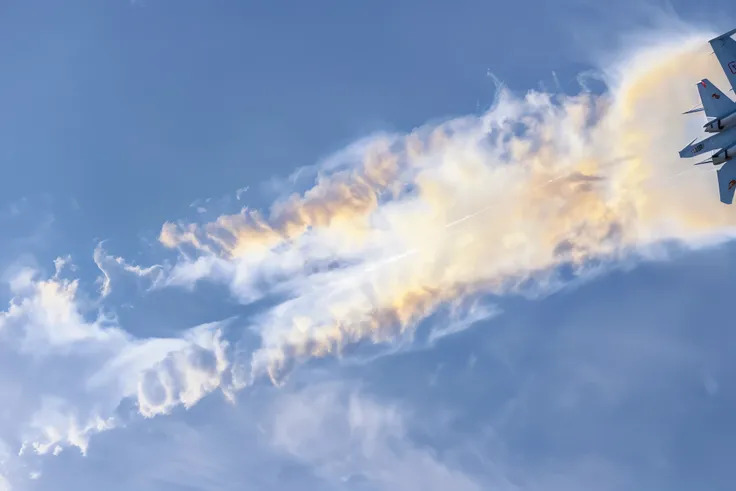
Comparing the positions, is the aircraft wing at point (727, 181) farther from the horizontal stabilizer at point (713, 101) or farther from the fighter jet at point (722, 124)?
the horizontal stabilizer at point (713, 101)

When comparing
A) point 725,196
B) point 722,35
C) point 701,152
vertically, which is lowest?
point 725,196

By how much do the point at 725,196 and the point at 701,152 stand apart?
6897mm

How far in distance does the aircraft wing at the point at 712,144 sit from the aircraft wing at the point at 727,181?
8.68ft

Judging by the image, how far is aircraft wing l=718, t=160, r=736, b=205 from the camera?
86125mm

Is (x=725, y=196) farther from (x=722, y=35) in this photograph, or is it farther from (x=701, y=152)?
(x=722, y=35)

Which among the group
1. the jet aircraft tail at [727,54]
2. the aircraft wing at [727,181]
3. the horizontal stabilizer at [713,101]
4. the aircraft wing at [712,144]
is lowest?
the aircraft wing at [727,181]

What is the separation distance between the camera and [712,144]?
282ft

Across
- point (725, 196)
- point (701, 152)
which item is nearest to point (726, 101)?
point (701, 152)

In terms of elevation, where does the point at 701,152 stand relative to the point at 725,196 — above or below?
above

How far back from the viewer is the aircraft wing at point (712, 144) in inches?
3349

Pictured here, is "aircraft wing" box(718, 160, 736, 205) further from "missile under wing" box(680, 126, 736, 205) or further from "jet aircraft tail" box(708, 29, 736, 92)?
"jet aircraft tail" box(708, 29, 736, 92)

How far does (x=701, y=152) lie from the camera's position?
8662 centimetres

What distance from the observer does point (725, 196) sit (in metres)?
86.9

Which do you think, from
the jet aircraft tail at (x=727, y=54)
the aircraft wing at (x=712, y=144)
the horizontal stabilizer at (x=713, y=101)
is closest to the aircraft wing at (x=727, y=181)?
the aircraft wing at (x=712, y=144)
